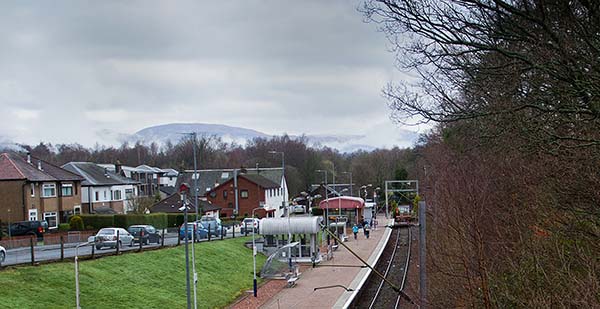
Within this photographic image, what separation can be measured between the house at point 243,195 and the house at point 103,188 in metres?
11.2

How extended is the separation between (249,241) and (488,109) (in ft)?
112

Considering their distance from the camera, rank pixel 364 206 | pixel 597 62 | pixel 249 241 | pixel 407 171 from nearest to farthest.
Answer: pixel 597 62, pixel 249 241, pixel 364 206, pixel 407 171

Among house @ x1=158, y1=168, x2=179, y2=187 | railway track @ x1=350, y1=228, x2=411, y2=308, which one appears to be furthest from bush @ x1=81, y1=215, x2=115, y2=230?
house @ x1=158, y1=168, x2=179, y2=187

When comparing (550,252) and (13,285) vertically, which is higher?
(550,252)

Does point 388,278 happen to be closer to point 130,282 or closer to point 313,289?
point 313,289

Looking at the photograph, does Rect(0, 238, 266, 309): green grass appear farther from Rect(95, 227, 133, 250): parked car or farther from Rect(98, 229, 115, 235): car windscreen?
Rect(98, 229, 115, 235): car windscreen

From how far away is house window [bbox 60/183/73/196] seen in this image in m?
55.1

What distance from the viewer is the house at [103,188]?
208 ft

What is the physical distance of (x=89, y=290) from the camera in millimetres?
24984

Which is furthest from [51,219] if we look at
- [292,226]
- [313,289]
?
[313,289]

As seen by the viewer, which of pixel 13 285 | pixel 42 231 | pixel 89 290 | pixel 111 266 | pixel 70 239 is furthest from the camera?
pixel 42 231

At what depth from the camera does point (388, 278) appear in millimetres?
33250

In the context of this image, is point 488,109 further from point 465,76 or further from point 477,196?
point 477,196

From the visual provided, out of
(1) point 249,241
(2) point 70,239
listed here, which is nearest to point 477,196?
(2) point 70,239
